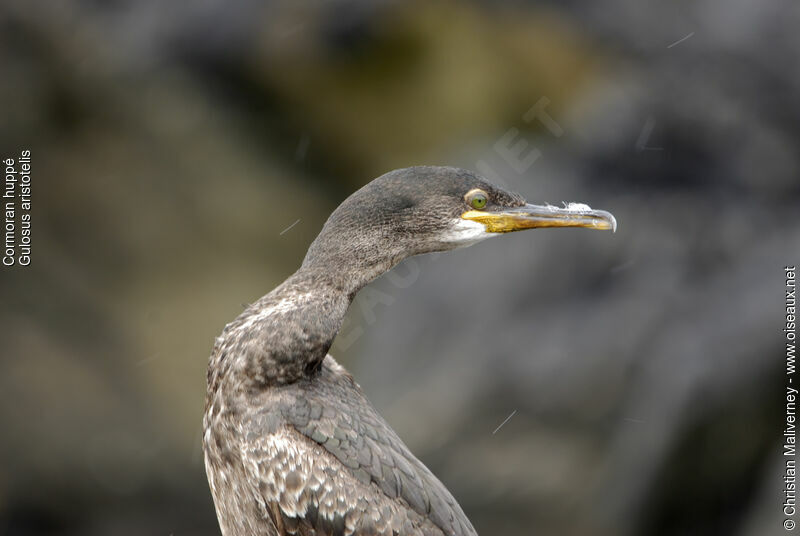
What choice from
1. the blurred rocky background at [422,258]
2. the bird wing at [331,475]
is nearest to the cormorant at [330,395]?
the bird wing at [331,475]

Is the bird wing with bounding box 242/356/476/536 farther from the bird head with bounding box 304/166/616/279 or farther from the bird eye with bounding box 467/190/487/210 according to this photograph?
the bird eye with bounding box 467/190/487/210

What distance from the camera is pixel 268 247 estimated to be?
686 centimetres

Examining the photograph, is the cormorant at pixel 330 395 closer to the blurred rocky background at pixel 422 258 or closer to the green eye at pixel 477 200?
the green eye at pixel 477 200

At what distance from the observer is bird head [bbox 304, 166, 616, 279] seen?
3.03m

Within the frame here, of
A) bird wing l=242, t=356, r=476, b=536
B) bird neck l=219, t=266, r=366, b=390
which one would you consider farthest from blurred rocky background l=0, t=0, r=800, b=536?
bird neck l=219, t=266, r=366, b=390

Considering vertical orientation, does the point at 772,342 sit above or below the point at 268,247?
below

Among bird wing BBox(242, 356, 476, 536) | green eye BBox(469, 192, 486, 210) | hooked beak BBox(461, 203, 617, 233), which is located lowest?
bird wing BBox(242, 356, 476, 536)

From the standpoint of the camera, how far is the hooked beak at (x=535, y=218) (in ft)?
10.2

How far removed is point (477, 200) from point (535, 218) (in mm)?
227

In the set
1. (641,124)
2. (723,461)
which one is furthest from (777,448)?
(641,124)

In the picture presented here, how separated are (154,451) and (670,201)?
172 inches

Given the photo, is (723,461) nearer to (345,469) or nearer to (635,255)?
(635,255)

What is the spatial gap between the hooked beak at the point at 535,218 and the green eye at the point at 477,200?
19 mm

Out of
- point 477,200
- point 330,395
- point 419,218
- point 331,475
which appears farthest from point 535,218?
point 331,475
